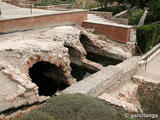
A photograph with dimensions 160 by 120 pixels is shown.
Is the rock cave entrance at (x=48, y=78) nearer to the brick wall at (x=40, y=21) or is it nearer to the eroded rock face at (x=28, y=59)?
the eroded rock face at (x=28, y=59)

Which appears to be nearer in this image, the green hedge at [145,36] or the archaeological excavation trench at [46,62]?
the archaeological excavation trench at [46,62]

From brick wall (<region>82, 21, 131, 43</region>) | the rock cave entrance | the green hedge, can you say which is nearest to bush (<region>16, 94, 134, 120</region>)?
the rock cave entrance

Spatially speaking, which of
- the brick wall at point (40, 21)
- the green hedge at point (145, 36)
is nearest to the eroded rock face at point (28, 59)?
the brick wall at point (40, 21)

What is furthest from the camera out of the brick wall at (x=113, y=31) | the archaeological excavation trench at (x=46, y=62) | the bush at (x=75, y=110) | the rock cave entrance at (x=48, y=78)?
the brick wall at (x=113, y=31)

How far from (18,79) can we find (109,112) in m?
3.57

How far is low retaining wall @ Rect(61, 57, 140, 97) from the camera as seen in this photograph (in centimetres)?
505

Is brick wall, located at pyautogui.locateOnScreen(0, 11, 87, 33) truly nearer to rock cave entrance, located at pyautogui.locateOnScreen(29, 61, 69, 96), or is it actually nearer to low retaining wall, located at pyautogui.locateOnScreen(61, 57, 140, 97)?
rock cave entrance, located at pyautogui.locateOnScreen(29, 61, 69, 96)

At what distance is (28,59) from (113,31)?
7.59 metres

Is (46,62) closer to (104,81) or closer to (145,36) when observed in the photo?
(104,81)

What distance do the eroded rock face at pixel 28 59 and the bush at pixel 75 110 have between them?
2.19m

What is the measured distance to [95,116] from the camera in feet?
9.25

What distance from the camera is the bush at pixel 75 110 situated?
280 cm

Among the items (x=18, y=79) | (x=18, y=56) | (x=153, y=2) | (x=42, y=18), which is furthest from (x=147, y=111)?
(x=153, y=2)

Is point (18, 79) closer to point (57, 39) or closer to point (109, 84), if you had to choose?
point (109, 84)
